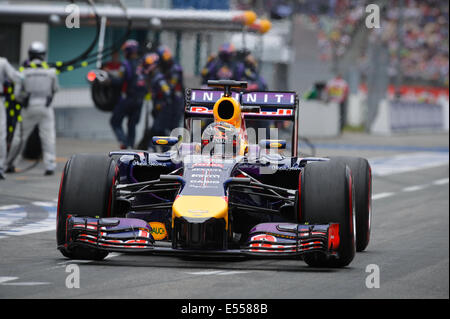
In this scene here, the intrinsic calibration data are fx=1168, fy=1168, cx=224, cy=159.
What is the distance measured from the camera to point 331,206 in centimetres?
893

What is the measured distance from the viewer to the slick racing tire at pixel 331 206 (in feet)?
29.2

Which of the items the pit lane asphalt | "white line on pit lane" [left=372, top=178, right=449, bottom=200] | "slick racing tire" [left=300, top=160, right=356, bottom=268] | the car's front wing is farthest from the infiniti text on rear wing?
"white line on pit lane" [left=372, top=178, right=449, bottom=200]

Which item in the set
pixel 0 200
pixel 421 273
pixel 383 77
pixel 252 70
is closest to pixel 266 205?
pixel 421 273

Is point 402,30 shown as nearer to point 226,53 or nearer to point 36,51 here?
point 226,53

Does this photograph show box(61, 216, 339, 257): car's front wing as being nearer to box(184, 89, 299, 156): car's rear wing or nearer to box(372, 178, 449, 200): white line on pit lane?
box(184, 89, 299, 156): car's rear wing

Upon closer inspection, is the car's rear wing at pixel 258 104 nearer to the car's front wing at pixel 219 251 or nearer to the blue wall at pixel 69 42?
the car's front wing at pixel 219 251

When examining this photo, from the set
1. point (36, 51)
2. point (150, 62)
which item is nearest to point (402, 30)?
point (150, 62)

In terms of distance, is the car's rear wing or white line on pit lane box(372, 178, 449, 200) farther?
white line on pit lane box(372, 178, 449, 200)

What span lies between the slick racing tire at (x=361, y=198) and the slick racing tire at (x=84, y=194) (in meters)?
2.01

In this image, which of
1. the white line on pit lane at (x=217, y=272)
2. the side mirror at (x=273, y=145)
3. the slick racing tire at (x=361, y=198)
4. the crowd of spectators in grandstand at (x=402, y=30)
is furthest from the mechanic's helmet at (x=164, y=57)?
the crowd of spectators in grandstand at (x=402, y=30)

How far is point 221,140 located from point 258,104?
1.22 meters

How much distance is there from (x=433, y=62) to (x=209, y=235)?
2627 inches

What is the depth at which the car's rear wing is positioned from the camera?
11039 mm
